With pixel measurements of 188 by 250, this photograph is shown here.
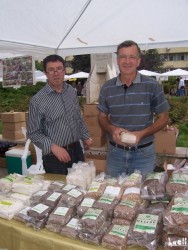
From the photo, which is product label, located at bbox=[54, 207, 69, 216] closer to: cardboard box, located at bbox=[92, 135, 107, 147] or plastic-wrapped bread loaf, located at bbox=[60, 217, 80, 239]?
plastic-wrapped bread loaf, located at bbox=[60, 217, 80, 239]

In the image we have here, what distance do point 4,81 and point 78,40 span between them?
1227 millimetres

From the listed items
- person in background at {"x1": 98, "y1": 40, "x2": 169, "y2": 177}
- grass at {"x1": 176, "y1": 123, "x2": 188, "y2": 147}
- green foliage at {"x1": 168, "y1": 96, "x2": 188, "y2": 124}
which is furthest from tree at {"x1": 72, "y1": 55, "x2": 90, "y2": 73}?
person in background at {"x1": 98, "y1": 40, "x2": 169, "y2": 177}

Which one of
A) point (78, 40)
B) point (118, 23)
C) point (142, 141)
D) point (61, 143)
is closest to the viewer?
point (142, 141)

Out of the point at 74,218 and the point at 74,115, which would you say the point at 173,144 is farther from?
the point at 74,218

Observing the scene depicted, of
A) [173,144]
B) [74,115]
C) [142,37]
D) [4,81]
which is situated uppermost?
[142,37]

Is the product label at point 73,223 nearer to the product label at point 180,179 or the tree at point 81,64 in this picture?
the product label at point 180,179

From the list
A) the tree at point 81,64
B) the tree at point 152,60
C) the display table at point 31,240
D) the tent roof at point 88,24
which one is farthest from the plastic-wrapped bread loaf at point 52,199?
the tree at point 152,60

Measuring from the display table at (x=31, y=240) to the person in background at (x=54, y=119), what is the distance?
775 millimetres

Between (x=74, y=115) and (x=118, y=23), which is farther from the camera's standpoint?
(x=118, y=23)

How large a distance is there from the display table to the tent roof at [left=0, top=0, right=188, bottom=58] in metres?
2.06

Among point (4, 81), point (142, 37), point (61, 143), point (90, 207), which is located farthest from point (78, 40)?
point (90, 207)

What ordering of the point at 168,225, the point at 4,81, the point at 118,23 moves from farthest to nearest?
the point at 4,81 < the point at 118,23 < the point at 168,225

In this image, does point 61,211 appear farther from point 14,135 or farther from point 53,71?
point 14,135

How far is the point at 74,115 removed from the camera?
2541 millimetres
